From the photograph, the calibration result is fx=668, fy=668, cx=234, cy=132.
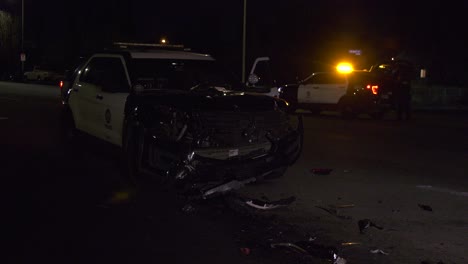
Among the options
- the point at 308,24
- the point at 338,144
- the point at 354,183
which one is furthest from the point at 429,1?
the point at 354,183

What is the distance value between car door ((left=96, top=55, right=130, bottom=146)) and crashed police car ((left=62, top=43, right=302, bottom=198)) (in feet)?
0.05

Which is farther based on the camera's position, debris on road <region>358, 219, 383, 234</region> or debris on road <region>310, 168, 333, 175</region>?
debris on road <region>310, 168, 333, 175</region>

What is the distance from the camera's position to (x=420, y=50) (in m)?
41.3

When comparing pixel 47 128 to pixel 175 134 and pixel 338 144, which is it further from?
pixel 175 134

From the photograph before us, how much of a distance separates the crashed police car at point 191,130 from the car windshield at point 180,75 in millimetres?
15

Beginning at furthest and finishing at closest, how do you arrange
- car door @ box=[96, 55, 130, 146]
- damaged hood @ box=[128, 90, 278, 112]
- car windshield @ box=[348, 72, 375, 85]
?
car windshield @ box=[348, 72, 375, 85] → car door @ box=[96, 55, 130, 146] → damaged hood @ box=[128, 90, 278, 112]

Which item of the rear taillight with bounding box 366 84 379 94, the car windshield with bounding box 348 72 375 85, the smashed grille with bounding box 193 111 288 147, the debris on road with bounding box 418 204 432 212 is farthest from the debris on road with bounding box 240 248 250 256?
the car windshield with bounding box 348 72 375 85

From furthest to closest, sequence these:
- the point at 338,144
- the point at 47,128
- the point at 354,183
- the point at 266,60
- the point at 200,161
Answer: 1. the point at 266,60
2. the point at 47,128
3. the point at 338,144
4. the point at 354,183
5. the point at 200,161

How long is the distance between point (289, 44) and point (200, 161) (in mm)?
38402

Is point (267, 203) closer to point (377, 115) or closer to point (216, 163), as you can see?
point (216, 163)

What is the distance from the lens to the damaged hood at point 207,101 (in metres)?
7.99

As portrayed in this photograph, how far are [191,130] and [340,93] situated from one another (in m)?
13.7

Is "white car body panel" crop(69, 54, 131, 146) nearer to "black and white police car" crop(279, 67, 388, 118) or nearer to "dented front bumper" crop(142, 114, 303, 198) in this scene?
"dented front bumper" crop(142, 114, 303, 198)

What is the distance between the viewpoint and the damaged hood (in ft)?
26.2
